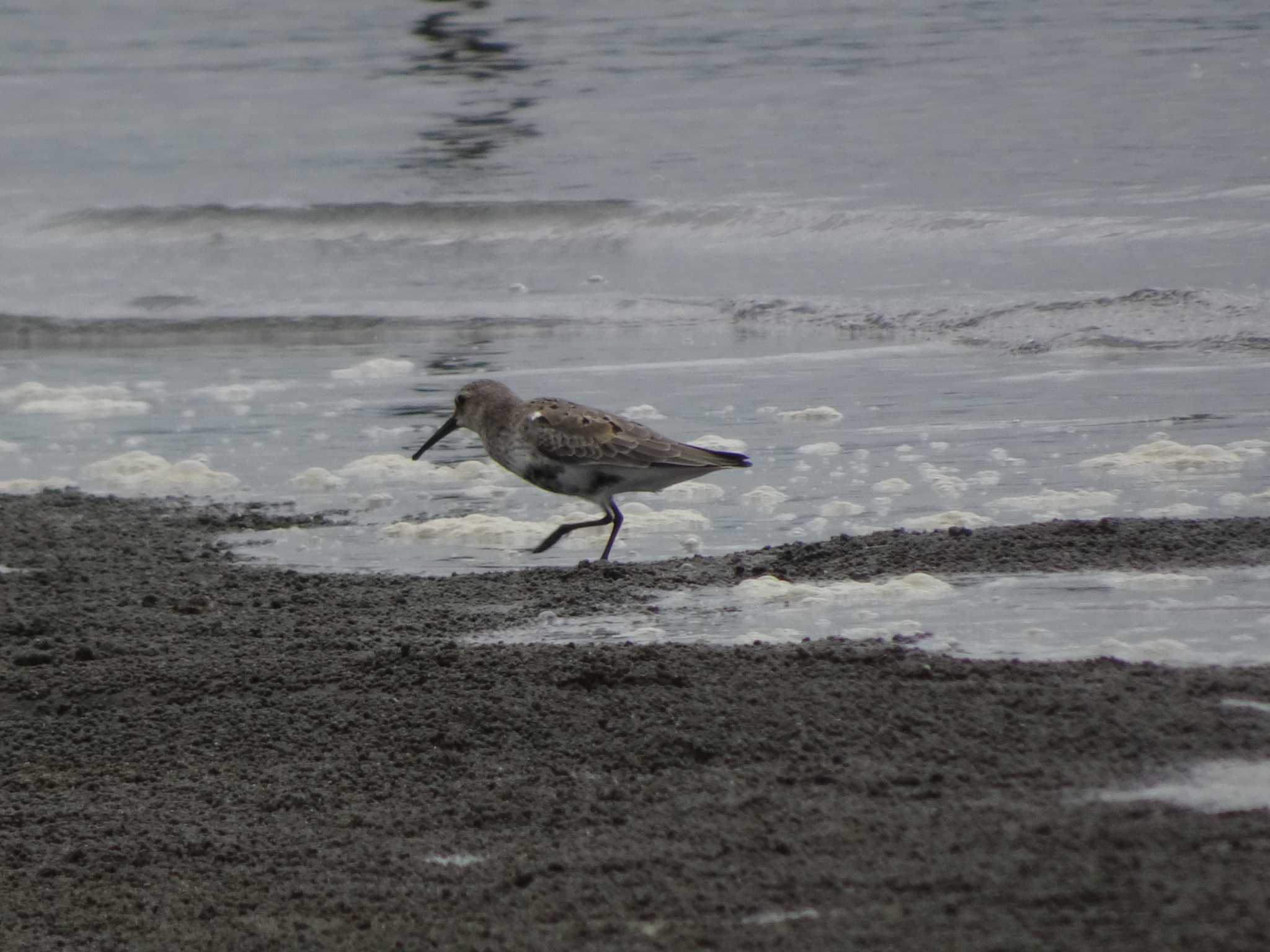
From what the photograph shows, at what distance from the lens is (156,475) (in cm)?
842

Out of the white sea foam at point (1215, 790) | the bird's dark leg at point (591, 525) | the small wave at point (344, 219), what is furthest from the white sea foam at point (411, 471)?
the small wave at point (344, 219)

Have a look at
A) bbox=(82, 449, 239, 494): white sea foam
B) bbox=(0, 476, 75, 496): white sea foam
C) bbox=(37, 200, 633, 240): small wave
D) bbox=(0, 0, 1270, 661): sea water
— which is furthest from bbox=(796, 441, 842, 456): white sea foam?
bbox=(37, 200, 633, 240): small wave

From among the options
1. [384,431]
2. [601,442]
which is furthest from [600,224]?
[601,442]

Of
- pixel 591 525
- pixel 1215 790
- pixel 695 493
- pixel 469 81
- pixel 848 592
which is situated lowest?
pixel 695 493

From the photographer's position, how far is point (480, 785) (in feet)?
13.9

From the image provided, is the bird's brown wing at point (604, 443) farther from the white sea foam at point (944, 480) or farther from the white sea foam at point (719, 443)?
the white sea foam at point (719, 443)

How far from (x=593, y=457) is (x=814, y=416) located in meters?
2.03

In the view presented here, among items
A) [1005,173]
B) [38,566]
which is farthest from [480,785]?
[1005,173]

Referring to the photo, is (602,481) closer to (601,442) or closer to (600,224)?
(601,442)

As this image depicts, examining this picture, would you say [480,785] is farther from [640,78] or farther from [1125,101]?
[640,78]

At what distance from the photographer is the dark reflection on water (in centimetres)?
1894

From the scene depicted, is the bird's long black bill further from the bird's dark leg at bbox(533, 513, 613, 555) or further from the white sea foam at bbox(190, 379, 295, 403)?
the white sea foam at bbox(190, 379, 295, 403)

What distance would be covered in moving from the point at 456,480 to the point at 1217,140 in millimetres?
9808

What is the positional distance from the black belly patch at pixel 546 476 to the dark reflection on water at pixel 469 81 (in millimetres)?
11316
